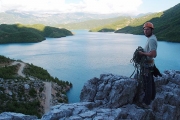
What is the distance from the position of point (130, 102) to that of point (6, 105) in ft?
77.0

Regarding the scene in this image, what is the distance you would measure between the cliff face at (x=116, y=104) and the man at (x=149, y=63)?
0.88 metres

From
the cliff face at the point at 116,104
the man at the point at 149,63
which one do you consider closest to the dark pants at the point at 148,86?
the man at the point at 149,63

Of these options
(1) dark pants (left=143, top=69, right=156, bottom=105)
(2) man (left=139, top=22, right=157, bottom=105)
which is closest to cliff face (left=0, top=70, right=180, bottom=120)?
(1) dark pants (left=143, top=69, right=156, bottom=105)

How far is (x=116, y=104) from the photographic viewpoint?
40.4 feet

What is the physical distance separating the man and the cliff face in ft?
2.90

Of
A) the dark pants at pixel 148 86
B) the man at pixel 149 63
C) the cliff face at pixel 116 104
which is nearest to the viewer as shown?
the man at pixel 149 63

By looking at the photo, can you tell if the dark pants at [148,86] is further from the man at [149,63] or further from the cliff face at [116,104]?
the cliff face at [116,104]

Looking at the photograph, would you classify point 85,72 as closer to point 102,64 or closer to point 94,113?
point 102,64

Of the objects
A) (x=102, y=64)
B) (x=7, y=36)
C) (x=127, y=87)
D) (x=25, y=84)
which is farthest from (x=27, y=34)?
(x=127, y=87)

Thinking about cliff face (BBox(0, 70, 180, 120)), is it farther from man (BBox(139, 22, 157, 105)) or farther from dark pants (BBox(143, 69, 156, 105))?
man (BBox(139, 22, 157, 105))

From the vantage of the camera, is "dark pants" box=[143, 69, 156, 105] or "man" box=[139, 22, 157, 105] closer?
"man" box=[139, 22, 157, 105]

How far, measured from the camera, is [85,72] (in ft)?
193

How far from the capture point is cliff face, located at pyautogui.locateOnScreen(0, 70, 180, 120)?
11.0 m

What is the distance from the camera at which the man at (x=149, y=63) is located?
10422 mm
